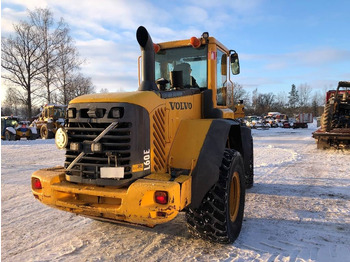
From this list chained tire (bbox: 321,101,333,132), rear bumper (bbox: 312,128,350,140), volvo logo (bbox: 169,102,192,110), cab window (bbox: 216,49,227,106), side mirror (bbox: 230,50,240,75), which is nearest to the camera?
volvo logo (bbox: 169,102,192,110)

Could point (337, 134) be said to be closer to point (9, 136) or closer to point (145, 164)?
point (145, 164)

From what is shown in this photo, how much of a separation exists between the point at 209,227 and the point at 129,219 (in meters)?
1.05

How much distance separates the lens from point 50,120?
2203cm

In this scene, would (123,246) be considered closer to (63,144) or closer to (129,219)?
(129,219)

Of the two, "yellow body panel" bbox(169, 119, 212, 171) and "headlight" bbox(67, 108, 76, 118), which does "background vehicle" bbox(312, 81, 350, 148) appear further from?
"headlight" bbox(67, 108, 76, 118)

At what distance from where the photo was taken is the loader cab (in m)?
4.43

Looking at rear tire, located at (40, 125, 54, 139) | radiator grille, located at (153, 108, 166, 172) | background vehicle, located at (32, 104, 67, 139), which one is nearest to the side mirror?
radiator grille, located at (153, 108, 166, 172)

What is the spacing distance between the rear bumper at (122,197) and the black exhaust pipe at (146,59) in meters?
1.12

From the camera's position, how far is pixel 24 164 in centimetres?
941

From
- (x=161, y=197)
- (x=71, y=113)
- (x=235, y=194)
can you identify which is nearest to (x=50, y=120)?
(x=71, y=113)

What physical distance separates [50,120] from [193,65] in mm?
20013

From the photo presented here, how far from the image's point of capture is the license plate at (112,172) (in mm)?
3010

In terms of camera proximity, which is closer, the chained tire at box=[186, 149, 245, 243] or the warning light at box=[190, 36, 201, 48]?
the chained tire at box=[186, 149, 245, 243]

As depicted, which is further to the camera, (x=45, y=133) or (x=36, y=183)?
(x=45, y=133)
